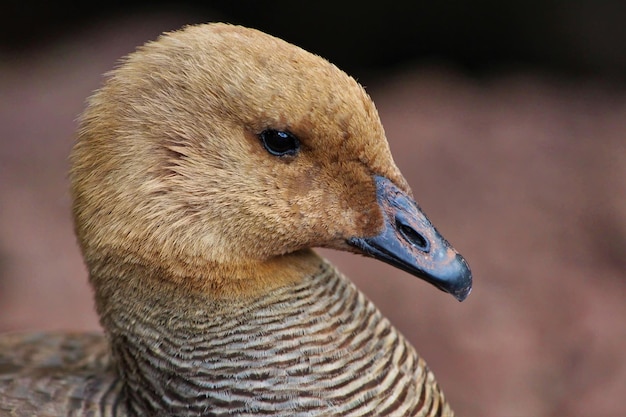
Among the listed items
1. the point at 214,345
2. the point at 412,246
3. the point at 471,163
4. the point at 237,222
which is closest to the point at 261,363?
the point at 214,345

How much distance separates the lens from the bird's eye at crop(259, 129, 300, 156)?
192 cm

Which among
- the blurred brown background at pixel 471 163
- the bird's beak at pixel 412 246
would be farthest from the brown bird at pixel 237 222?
the blurred brown background at pixel 471 163

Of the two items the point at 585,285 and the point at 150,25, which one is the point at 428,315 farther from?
the point at 150,25

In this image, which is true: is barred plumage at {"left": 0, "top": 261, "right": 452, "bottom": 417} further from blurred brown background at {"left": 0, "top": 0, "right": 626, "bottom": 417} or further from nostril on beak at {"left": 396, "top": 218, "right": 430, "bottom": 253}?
blurred brown background at {"left": 0, "top": 0, "right": 626, "bottom": 417}

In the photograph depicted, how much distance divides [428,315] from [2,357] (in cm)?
198

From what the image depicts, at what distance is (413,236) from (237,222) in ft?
1.43

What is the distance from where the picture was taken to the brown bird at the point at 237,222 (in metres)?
1.92

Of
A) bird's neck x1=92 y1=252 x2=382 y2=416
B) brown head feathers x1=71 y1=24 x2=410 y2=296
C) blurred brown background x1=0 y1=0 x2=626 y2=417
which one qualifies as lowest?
bird's neck x1=92 y1=252 x2=382 y2=416

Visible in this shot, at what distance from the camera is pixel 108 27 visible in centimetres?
604

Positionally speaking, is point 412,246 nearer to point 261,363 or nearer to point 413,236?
point 413,236

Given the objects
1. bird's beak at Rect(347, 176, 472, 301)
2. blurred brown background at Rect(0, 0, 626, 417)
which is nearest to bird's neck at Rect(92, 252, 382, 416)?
bird's beak at Rect(347, 176, 472, 301)

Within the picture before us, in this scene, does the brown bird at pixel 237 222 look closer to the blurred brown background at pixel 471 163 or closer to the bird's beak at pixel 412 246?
the bird's beak at pixel 412 246

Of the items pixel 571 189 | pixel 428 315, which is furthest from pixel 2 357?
pixel 571 189

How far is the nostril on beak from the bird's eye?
0.32 meters
